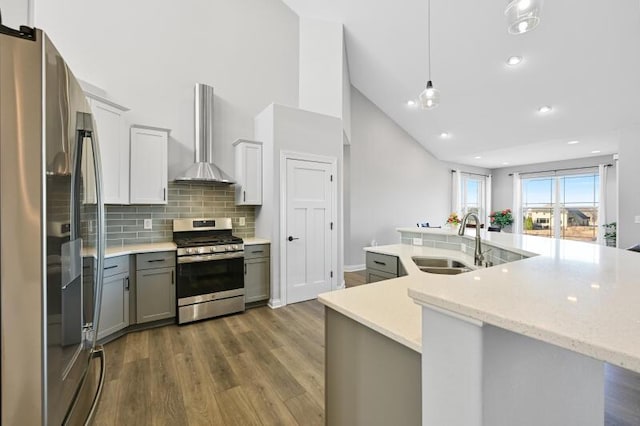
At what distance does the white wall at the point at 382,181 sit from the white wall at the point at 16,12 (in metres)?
4.66

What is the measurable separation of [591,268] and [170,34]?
4.85m

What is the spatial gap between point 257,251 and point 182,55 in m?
2.89

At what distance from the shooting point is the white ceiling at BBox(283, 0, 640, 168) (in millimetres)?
3330

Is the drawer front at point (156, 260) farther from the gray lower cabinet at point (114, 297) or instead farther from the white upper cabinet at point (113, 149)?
the white upper cabinet at point (113, 149)

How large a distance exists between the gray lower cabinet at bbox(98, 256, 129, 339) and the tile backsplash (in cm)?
67

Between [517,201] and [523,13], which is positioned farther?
[517,201]

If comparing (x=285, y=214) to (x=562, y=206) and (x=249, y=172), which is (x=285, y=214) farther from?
(x=562, y=206)

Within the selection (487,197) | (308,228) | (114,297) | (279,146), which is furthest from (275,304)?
(487,197)

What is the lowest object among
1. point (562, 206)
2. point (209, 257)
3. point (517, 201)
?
point (209, 257)

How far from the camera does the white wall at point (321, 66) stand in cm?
459

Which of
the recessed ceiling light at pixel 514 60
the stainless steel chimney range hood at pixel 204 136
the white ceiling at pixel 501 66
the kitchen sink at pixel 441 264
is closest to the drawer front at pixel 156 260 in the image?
the stainless steel chimney range hood at pixel 204 136

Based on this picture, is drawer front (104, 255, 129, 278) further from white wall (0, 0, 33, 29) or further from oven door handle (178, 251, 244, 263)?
white wall (0, 0, 33, 29)

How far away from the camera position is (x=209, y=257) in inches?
126

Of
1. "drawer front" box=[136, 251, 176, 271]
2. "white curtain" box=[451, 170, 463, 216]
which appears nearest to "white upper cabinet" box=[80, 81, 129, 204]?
"drawer front" box=[136, 251, 176, 271]
